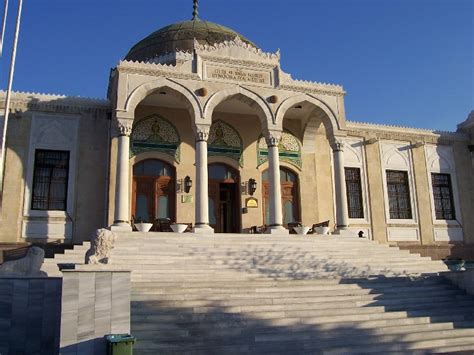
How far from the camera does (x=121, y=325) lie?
667 centimetres

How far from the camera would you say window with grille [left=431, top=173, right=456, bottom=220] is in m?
19.4

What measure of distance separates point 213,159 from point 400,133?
8.09 meters

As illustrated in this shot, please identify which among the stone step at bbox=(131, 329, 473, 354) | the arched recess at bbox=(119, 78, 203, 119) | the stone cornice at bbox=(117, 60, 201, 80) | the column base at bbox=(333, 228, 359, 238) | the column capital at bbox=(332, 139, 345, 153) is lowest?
the stone step at bbox=(131, 329, 473, 354)

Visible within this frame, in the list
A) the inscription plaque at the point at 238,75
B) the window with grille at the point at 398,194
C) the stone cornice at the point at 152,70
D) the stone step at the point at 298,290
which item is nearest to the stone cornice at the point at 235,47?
the inscription plaque at the point at 238,75

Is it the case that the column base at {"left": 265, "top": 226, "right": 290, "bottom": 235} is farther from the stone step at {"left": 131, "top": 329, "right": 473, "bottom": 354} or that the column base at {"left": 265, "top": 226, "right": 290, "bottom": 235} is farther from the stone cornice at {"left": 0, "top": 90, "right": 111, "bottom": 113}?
the stone cornice at {"left": 0, "top": 90, "right": 111, "bottom": 113}

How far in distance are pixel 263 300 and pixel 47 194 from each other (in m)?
8.89

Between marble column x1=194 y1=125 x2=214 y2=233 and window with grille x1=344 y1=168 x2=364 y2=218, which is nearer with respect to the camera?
marble column x1=194 y1=125 x2=214 y2=233

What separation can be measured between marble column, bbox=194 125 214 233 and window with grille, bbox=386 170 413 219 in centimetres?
826

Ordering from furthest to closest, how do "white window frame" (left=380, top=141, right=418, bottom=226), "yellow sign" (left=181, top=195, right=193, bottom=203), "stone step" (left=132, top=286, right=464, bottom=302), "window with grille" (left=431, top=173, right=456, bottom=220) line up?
"window with grille" (left=431, top=173, right=456, bottom=220) < "white window frame" (left=380, top=141, right=418, bottom=226) < "yellow sign" (left=181, top=195, right=193, bottom=203) < "stone step" (left=132, top=286, right=464, bottom=302)

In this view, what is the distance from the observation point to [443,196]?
19.7 meters

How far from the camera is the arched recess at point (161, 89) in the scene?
46.6 feet

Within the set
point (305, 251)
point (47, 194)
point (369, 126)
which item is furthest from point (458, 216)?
point (47, 194)

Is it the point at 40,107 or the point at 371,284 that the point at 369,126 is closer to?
the point at 371,284

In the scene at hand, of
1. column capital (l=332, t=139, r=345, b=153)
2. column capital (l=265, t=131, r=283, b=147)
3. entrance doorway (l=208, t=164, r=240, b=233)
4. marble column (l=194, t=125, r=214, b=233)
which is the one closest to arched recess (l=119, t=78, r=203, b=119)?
marble column (l=194, t=125, r=214, b=233)
